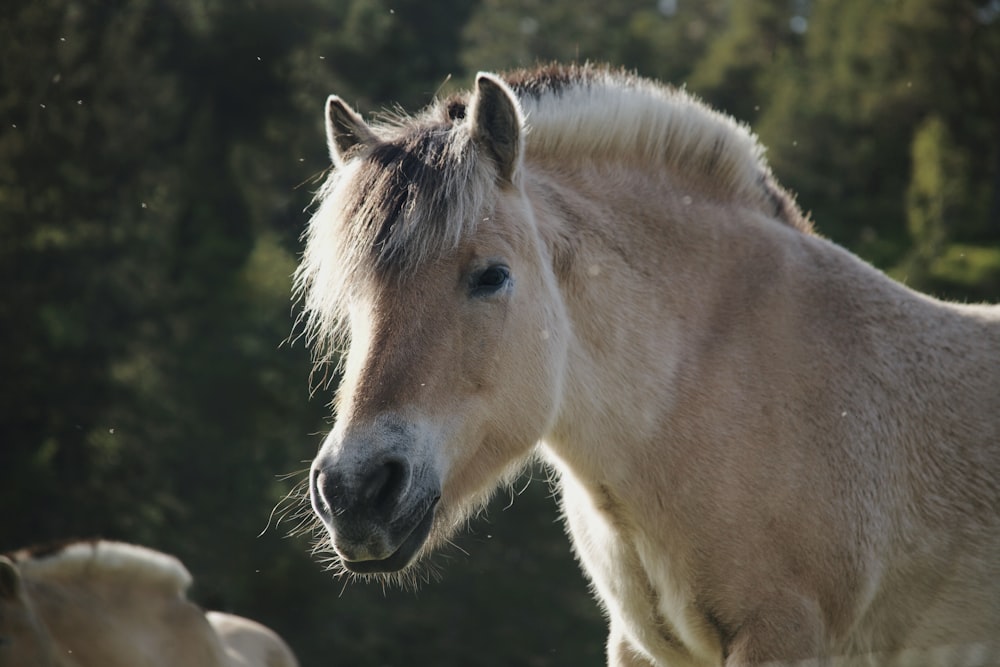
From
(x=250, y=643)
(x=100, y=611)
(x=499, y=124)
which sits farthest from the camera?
(x=250, y=643)

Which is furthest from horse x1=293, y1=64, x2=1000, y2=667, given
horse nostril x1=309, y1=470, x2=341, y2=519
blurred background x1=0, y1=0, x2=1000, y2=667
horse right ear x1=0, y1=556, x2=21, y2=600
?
blurred background x1=0, y1=0, x2=1000, y2=667

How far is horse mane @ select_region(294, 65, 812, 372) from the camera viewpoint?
3.32 meters

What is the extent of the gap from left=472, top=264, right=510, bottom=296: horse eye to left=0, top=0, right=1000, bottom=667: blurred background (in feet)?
42.9

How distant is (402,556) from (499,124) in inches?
60.0

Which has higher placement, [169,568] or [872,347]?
[872,347]

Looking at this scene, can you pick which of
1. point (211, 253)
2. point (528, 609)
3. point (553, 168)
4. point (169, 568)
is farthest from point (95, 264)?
point (553, 168)

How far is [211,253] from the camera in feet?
77.4

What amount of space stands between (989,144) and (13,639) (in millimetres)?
23183

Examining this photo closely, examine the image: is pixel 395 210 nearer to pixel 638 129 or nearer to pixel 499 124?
pixel 499 124

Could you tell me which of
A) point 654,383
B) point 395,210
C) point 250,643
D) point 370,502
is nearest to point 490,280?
point 395,210

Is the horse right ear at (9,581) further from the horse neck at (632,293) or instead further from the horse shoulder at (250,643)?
the horse neck at (632,293)

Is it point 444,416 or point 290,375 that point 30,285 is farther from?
point 444,416

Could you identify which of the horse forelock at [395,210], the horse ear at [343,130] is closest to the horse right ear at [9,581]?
the horse forelock at [395,210]

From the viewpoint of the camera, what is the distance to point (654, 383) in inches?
142
